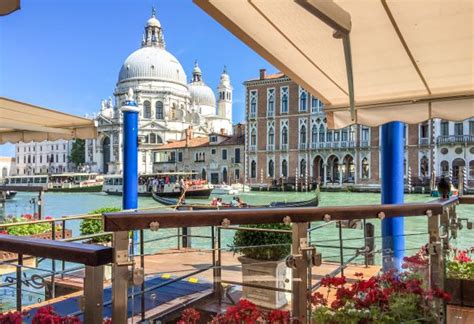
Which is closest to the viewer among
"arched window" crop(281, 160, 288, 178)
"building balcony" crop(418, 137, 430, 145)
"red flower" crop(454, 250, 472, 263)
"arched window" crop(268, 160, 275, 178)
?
"red flower" crop(454, 250, 472, 263)

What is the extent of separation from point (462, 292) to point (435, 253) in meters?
1.03

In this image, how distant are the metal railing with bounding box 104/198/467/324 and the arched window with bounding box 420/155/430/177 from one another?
102ft

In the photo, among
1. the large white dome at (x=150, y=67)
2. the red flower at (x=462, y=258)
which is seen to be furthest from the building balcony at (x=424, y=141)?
the large white dome at (x=150, y=67)

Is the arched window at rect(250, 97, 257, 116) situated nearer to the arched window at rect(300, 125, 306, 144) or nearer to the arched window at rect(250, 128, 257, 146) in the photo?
the arched window at rect(250, 128, 257, 146)

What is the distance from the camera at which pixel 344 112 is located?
3535mm

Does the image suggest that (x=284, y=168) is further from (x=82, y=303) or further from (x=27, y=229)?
(x=82, y=303)

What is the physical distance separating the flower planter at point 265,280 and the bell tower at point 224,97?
67.4 meters

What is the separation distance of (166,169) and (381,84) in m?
43.1

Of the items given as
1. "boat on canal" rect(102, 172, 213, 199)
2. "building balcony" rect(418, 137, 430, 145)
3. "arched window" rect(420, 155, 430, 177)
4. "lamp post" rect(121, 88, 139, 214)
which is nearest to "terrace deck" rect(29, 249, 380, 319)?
"lamp post" rect(121, 88, 139, 214)

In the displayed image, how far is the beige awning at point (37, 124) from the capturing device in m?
4.33

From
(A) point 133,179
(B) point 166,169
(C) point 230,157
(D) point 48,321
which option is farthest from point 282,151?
(D) point 48,321

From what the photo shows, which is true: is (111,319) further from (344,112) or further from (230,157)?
(230,157)

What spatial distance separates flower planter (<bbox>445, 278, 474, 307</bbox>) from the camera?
260cm

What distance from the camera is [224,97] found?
6950cm
